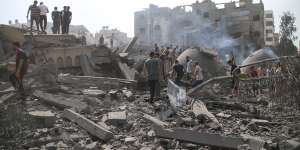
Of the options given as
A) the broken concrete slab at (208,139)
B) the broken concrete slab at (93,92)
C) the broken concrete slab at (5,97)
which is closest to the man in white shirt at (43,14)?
the broken concrete slab at (93,92)

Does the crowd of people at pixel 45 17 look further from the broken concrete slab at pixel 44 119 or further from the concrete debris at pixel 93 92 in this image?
the broken concrete slab at pixel 44 119

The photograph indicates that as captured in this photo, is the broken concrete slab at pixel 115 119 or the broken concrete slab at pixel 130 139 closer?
the broken concrete slab at pixel 130 139

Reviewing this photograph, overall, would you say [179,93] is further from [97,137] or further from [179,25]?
[179,25]

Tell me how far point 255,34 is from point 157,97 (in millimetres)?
38373

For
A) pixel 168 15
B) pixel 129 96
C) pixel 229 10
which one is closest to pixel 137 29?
pixel 168 15

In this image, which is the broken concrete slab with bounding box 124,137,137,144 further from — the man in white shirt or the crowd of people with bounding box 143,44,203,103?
the man in white shirt

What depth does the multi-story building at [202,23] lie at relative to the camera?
4753cm

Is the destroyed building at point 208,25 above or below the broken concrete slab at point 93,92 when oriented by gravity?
above

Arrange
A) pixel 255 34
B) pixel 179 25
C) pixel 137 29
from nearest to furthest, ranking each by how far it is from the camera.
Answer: pixel 255 34 < pixel 179 25 < pixel 137 29

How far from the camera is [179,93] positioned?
1020 cm

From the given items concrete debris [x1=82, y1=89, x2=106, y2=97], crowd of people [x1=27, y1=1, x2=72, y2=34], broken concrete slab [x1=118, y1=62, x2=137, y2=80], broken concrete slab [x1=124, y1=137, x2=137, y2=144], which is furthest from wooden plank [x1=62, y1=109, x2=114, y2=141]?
crowd of people [x1=27, y1=1, x2=72, y2=34]

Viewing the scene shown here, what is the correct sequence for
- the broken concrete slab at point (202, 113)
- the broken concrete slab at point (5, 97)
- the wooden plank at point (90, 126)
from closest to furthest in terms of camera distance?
the wooden plank at point (90, 126)
the broken concrete slab at point (202, 113)
the broken concrete slab at point (5, 97)

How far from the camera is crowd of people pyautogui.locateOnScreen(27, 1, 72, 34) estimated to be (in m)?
16.9

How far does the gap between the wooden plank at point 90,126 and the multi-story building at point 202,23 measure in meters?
37.4
